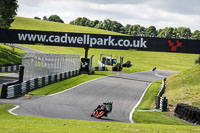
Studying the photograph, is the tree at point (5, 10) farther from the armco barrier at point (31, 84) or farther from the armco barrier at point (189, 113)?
the armco barrier at point (189, 113)

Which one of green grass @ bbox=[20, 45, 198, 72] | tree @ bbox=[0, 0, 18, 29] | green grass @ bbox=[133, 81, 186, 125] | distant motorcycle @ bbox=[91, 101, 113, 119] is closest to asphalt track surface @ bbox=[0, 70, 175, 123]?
distant motorcycle @ bbox=[91, 101, 113, 119]

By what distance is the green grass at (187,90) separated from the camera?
2650cm

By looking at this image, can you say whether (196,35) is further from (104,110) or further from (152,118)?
(104,110)

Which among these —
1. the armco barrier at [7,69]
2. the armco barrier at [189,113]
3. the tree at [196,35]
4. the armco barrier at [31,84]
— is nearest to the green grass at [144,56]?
the armco barrier at [7,69]

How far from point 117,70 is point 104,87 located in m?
26.1

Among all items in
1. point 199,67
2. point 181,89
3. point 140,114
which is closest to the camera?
point 140,114

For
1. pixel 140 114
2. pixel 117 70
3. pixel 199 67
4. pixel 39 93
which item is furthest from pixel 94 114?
pixel 117 70

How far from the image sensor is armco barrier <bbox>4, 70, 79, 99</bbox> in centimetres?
2413

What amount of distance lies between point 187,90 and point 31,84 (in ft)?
45.8

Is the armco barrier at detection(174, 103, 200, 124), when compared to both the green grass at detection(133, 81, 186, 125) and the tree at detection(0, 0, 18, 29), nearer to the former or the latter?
the green grass at detection(133, 81, 186, 125)

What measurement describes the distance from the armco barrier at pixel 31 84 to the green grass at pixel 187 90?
11469 mm

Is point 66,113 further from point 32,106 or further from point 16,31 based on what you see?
point 16,31

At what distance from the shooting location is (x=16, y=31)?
3180 cm

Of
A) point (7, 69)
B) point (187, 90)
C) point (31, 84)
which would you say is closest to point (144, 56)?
point (7, 69)
